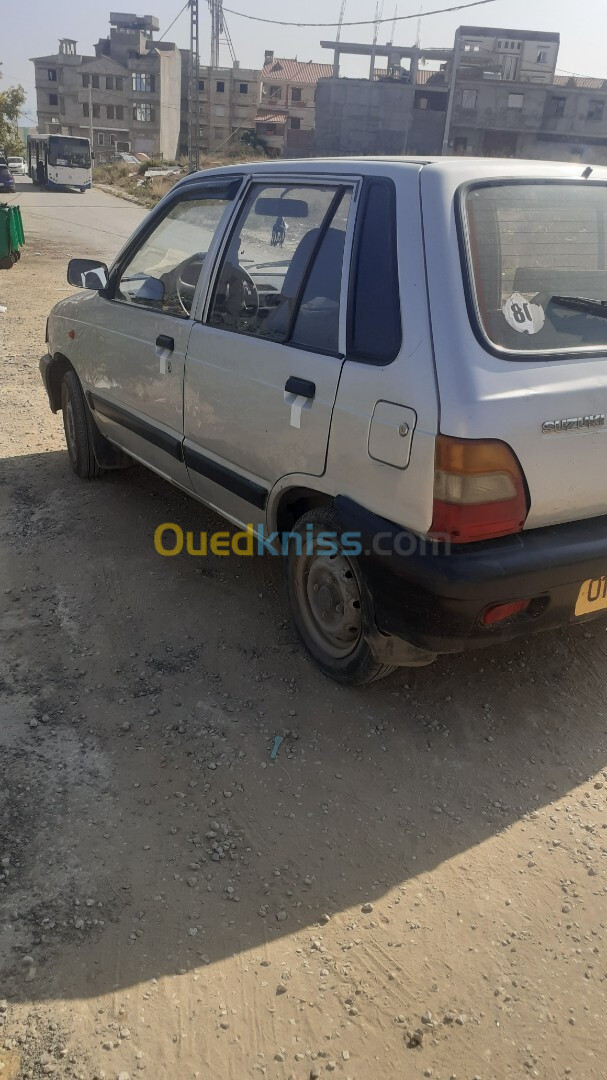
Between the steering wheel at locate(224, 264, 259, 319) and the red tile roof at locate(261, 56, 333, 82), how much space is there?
271 feet

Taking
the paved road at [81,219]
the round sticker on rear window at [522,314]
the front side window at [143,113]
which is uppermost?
the front side window at [143,113]

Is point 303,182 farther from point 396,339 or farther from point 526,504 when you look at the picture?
point 526,504

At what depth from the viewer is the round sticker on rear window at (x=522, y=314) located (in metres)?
2.54

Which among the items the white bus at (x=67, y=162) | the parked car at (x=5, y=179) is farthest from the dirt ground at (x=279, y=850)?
the white bus at (x=67, y=162)

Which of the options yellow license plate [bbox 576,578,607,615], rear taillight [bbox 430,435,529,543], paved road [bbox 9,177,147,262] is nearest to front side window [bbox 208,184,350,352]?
rear taillight [bbox 430,435,529,543]

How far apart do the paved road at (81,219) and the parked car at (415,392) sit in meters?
15.5

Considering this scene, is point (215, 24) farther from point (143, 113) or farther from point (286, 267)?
point (286, 267)

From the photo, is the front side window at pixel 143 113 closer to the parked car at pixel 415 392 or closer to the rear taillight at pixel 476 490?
the parked car at pixel 415 392

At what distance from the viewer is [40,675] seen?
131 inches

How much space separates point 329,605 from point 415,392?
1.08 m


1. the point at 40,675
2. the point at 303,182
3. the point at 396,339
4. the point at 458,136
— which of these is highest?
the point at 458,136

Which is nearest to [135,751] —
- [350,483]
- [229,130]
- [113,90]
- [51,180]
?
[350,483]

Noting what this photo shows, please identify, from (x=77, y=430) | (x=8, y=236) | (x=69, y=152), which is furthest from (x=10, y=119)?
(x=77, y=430)

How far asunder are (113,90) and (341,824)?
3410 inches
